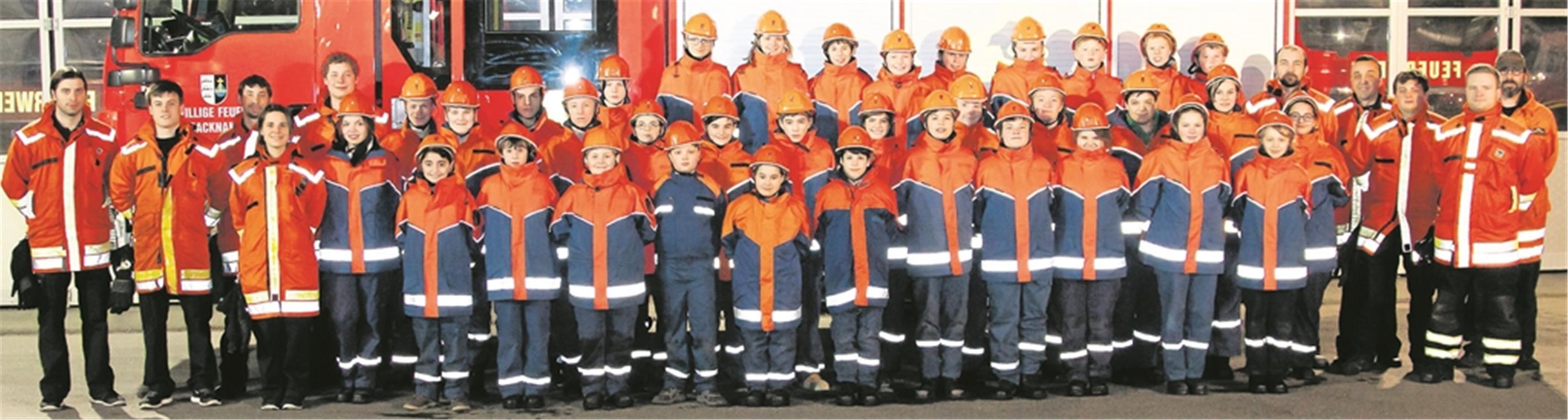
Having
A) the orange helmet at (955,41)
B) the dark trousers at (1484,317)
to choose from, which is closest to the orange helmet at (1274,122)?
the dark trousers at (1484,317)

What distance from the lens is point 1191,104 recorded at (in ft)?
21.9

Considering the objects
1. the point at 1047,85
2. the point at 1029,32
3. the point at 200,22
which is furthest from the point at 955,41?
the point at 200,22

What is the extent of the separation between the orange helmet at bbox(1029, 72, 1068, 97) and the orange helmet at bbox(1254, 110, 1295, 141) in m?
0.95

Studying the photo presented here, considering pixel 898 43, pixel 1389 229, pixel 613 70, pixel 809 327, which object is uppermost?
pixel 898 43

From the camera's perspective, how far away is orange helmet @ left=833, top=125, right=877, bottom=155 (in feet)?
21.3

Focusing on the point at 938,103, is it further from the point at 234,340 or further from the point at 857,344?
the point at 234,340

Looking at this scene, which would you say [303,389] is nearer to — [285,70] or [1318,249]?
[285,70]

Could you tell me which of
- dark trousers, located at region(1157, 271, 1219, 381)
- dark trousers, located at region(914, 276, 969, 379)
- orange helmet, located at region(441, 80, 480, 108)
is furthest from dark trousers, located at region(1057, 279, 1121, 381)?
orange helmet, located at region(441, 80, 480, 108)

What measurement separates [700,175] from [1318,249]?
9.69ft

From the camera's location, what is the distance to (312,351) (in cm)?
711

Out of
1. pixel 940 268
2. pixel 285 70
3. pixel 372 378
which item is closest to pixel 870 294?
pixel 940 268

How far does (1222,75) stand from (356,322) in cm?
431

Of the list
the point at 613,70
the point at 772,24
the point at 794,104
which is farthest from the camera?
the point at 772,24

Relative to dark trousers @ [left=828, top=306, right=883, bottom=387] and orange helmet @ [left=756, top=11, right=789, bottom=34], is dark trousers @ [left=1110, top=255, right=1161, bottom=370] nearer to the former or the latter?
dark trousers @ [left=828, top=306, right=883, bottom=387]
